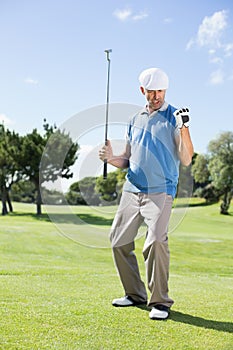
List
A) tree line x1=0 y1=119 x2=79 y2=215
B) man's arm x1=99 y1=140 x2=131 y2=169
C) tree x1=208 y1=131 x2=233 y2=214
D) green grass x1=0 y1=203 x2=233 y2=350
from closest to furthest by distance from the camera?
green grass x1=0 y1=203 x2=233 y2=350, man's arm x1=99 y1=140 x2=131 y2=169, tree line x1=0 y1=119 x2=79 y2=215, tree x1=208 y1=131 x2=233 y2=214

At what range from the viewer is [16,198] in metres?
42.1

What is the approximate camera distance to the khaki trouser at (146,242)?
3.74m

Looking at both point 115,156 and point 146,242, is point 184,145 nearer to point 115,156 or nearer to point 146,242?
point 115,156

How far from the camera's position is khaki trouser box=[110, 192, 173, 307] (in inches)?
147

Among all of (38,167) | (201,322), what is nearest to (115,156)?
(201,322)

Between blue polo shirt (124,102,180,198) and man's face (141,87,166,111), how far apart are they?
0.13 ft

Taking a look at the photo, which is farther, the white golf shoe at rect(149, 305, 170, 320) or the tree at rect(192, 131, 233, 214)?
the tree at rect(192, 131, 233, 214)

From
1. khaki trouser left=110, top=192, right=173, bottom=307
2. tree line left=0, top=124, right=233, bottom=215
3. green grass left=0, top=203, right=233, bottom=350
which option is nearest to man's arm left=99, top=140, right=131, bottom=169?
khaki trouser left=110, top=192, right=173, bottom=307

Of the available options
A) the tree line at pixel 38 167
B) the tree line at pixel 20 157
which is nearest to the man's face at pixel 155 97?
the tree line at pixel 38 167

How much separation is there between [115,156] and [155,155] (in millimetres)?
420

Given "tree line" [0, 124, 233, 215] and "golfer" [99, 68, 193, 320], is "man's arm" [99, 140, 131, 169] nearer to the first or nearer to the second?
"golfer" [99, 68, 193, 320]

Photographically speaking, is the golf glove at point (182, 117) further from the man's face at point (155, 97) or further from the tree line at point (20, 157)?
the tree line at point (20, 157)

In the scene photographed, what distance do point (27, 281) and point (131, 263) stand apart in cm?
169

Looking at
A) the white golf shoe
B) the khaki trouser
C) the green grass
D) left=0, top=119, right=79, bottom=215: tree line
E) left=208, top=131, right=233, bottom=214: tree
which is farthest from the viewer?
left=208, top=131, right=233, bottom=214: tree
